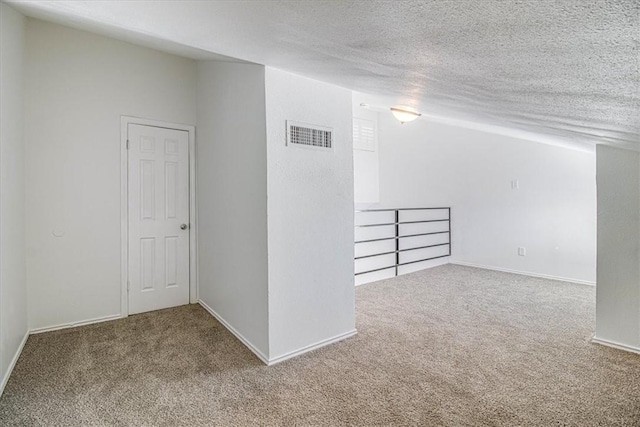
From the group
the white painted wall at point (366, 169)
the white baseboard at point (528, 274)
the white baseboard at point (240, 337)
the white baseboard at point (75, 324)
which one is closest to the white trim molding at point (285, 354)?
the white baseboard at point (240, 337)

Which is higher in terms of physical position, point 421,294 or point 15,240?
point 15,240

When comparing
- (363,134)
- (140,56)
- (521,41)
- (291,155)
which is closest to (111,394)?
(291,155)

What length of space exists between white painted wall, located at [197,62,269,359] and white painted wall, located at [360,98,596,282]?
398 cm

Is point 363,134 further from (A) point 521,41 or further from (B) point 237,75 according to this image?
(A) point 521,41

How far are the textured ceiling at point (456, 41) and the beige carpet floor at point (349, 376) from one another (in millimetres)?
1571

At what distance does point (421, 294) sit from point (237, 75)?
3.17 metres

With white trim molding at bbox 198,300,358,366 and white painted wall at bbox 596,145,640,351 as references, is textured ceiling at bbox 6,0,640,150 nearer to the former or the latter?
white painted wall at bbox 596,145,640,351

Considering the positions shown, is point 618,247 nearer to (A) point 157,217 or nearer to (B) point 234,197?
(B) point 234,197

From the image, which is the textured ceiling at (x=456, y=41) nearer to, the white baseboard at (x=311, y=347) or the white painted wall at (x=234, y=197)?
the white painted wall at (x=234, y=197)

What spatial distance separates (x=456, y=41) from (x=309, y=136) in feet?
5.20

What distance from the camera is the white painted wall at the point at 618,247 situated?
2.39m

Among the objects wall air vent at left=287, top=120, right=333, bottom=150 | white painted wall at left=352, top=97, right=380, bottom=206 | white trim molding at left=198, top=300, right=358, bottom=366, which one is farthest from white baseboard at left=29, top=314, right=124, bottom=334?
white painted wall at left=352, top=97, right=380, bottom=206

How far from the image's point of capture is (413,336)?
268 cm

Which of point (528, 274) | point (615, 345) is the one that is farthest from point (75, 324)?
point (528, 274)
